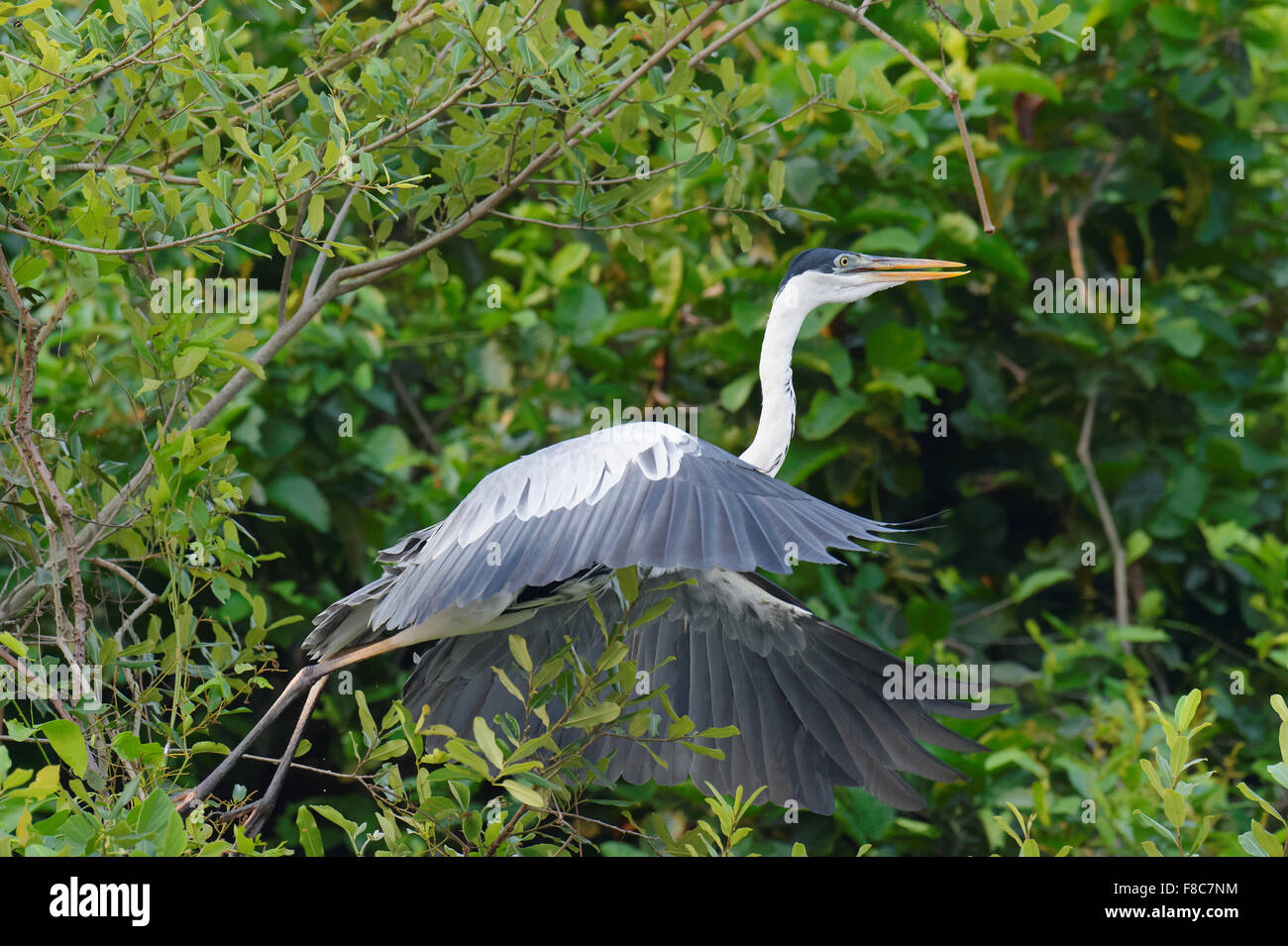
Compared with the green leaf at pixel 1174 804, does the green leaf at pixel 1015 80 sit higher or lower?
higher

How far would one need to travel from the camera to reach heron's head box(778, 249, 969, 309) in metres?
3.43

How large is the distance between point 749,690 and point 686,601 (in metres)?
0.25

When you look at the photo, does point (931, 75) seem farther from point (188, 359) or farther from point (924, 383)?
point (924, 383)

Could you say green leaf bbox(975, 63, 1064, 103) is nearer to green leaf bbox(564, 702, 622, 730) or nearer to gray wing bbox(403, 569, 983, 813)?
gray wing bbox(403, 569, 983, 813)

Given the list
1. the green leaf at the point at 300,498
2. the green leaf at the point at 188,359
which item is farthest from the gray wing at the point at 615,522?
the green leaf at the point at 300,498

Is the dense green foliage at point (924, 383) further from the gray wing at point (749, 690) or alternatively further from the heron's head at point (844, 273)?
the gray wing at point (749, 690)

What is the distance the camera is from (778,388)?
3.19 m

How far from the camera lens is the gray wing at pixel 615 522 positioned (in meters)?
2.25

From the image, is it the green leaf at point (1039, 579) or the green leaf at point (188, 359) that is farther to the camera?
the green leaf at point (1039, 579)

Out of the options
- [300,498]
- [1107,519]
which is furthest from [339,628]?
[1107,519]

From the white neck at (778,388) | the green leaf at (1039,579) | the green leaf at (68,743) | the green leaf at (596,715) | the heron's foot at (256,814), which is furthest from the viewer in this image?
the green leaf at (1039,579)

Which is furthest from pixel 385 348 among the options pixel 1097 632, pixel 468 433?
pixel 1097 632

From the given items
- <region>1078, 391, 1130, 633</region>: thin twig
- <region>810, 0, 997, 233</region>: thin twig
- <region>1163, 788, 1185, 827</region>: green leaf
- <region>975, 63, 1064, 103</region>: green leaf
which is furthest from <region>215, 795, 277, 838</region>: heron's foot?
<region>975, 63, 1064, 103</region>: green leaf

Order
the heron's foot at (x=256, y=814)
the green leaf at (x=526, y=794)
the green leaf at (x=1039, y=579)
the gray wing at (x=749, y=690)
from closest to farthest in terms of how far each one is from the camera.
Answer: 1. the green leaf at (x=526, y=794)
2. the heron's foot at (x=256, y=814)
3. the gray wing at (x=749, y=690)
4. the green leaf at (x=1039, y=579)
